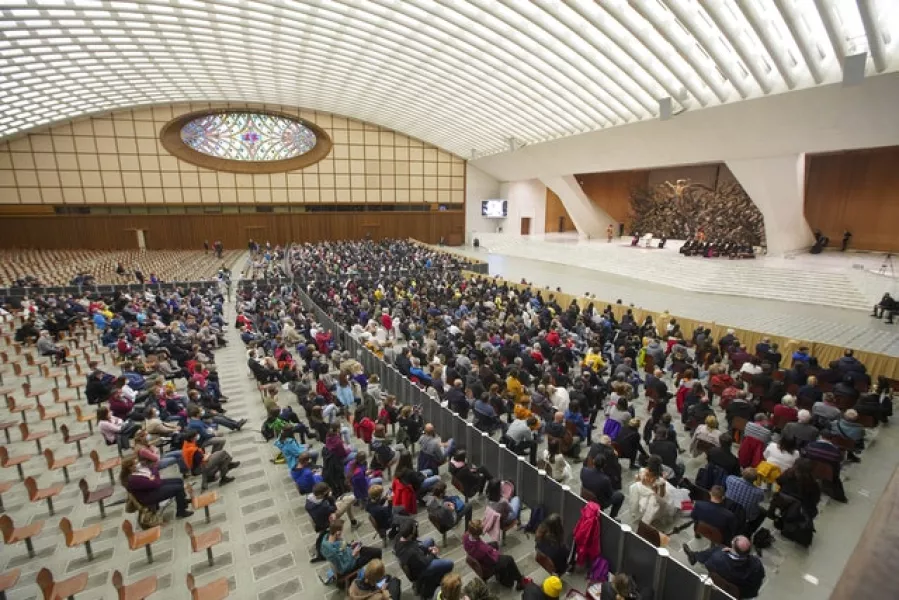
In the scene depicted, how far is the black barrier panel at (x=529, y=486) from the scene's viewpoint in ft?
19.9

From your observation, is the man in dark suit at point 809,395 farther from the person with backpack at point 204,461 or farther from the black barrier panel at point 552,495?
the person with backpack at point 204,461

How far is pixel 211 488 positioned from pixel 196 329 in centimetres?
847

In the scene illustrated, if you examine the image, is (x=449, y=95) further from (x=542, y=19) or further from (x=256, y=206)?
(x=256, y=206)

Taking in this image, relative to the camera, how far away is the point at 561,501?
568cm

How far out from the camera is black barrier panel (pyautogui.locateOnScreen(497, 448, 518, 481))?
21.1 ft

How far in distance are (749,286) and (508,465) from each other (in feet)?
57.2

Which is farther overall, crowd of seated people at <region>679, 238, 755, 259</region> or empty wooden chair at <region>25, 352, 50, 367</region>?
crowd of seated people at <region>679, 238, 755, 259</region>

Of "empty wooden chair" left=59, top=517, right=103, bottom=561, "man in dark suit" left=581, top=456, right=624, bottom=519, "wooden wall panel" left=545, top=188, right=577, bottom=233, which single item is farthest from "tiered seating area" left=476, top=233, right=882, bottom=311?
"empty wooden chair" left=59, top=517, right=103, bottom=561

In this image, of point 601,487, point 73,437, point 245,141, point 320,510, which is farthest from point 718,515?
point 245,141

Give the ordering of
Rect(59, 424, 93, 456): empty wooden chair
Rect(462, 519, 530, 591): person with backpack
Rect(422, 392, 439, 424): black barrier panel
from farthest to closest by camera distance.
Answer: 1. Rect(422, 392, 439, 424): black barrier panel
2. Rect(59, 424, 93, 456): empty wooden chair
3. Rect(462, 519, 530, 591): person with backpack

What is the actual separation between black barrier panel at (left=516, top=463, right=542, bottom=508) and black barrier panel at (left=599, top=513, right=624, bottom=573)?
100cm

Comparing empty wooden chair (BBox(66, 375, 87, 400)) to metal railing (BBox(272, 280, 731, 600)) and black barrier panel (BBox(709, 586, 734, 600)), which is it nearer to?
metal railing (BBox(272, 280, 731, 600))

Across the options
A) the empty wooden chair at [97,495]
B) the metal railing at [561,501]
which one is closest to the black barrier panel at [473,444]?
the metal railing at [561,501]

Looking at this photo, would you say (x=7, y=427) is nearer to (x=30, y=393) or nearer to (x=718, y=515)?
(x=30, y=393)
